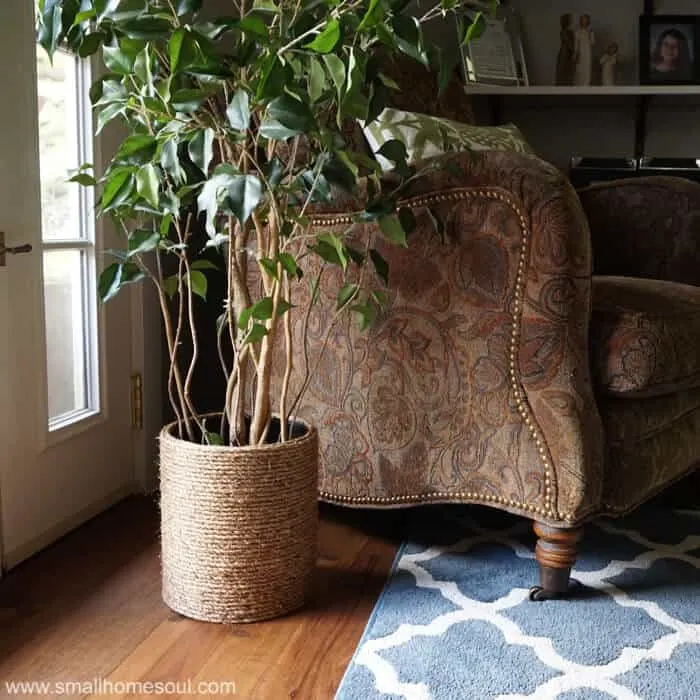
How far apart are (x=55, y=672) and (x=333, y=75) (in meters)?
0.81

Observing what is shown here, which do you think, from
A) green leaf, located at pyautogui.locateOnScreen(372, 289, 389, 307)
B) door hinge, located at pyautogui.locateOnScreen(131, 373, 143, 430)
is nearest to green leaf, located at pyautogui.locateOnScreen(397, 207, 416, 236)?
green leaf, located at pyautogui.locateOnScreen(372, 289, 389, 307)

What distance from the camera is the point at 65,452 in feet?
5.35

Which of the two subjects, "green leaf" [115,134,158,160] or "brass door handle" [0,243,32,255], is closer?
"green leaf" [115,134,158,160]

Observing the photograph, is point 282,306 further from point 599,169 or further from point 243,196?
point 599,169

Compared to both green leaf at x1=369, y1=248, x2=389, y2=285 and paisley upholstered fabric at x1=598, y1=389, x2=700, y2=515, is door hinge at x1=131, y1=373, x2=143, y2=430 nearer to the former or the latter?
green leaf at x1=369, y1=248, x2=389, y2=285

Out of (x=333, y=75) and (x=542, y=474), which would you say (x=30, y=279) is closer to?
(x=333, y=75)

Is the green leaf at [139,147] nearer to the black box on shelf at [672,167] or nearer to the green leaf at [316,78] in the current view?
the green leaf at [316,78]

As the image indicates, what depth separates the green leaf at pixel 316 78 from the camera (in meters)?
1.04

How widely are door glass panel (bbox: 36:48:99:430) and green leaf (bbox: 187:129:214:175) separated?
574mm

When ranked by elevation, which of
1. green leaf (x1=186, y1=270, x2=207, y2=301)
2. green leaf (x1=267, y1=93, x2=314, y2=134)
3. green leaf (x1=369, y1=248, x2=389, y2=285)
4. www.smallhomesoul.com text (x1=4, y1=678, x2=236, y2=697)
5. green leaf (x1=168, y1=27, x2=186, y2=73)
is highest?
green leaf (x1=168, y1=27, x2=186, y2=73)

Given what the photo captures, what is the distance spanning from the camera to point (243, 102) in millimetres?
1045

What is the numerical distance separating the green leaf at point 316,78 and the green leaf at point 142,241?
32 centimetres

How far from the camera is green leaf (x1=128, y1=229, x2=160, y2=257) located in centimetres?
123

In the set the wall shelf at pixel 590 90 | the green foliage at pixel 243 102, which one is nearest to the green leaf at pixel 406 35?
the green foliage at pixel 243 102
